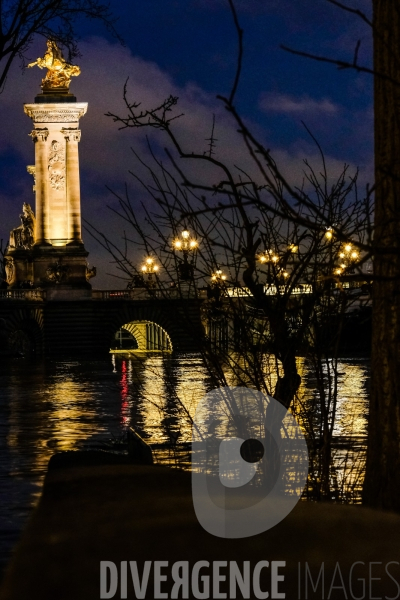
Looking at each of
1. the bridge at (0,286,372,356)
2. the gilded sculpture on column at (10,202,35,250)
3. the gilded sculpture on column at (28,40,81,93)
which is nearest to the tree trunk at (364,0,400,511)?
the bridge at (0,286,372,356)

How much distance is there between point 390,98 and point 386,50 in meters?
0.27

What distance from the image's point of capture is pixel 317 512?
13.9 feet

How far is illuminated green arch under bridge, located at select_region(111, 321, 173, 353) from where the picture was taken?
87.7 metres

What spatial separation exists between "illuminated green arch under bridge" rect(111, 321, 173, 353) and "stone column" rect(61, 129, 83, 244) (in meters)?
10.0

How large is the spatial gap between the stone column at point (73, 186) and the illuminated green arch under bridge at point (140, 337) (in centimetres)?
1005

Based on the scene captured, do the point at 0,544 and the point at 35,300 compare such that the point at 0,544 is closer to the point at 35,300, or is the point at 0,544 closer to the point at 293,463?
the point at 293,463

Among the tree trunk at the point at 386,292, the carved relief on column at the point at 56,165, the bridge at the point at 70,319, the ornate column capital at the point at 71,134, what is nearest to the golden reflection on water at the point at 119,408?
the tree trunk at the point at 386,292

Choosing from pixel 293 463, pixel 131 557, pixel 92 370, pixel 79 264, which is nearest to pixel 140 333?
pixel 79 264

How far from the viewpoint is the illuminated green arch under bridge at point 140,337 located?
87713mm

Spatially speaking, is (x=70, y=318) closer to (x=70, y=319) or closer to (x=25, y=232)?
(x=70, y=319)

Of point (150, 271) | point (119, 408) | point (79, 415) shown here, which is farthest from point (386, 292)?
point (119, 408)

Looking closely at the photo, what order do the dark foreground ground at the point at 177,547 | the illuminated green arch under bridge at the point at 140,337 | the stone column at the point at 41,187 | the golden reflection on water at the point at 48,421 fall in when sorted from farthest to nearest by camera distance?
1. the illuminated green arch under bridge at the point at 140,337
2. the stone column at the point at 41,187
3. the golden reflection on water at the point at 48,421
4. the dark foreground ground at the point at 177,547

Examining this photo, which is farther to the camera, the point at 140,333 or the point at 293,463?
the point at 140,333

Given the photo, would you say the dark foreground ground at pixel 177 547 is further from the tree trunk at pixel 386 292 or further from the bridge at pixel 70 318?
the bridge at pixel 70 318
